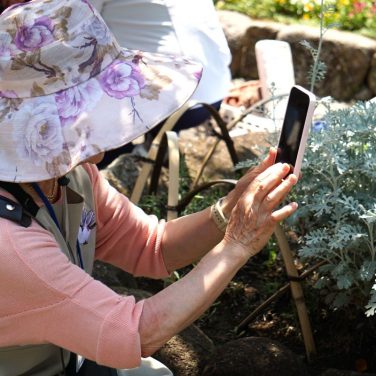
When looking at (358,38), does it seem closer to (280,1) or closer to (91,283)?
(280,1)

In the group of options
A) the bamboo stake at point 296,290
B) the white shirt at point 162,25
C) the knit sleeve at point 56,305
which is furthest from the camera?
the white shirt at point 162,25

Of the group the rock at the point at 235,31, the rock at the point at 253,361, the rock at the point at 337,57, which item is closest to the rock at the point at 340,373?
the rock at the point at 253,361

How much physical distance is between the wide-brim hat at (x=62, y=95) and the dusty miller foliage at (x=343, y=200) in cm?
76

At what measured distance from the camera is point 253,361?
2400mm

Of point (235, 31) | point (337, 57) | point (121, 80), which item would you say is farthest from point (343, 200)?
point (235, 31)

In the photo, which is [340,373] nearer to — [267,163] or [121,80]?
[267,163]

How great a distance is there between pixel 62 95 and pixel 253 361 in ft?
3.40

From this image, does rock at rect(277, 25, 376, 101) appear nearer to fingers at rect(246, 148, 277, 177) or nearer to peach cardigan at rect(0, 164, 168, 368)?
fingers at rect(246, 148, 277, 177)

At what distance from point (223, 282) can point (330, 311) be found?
1136 mm

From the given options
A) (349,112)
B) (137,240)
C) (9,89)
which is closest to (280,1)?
(349,112)

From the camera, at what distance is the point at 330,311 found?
2850mm

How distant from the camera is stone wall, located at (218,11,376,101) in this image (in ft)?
19.8

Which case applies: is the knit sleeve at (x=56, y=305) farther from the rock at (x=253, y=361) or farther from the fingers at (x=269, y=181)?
the rock at (x=253, y=361)

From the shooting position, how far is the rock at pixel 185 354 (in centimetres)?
247
